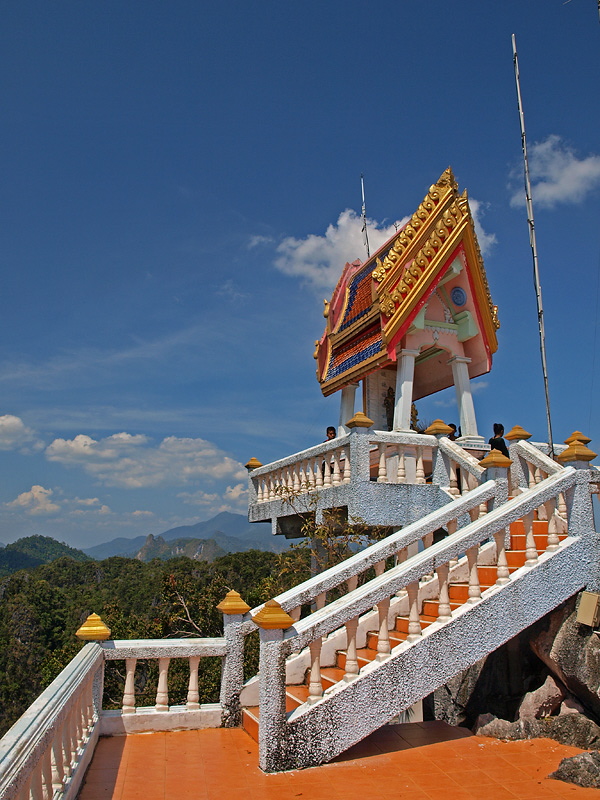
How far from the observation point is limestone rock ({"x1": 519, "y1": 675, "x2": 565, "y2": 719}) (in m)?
7.29

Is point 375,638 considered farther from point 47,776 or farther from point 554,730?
point 47,776

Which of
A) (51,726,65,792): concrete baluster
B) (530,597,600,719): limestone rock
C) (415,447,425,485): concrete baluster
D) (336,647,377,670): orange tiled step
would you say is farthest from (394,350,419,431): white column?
(51,726,65,792): concrete baluster

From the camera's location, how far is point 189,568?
68812 millimetres

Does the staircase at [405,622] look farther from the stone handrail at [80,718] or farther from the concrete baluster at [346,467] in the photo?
the concrete baluster at [346,467]

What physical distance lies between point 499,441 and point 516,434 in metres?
0.28

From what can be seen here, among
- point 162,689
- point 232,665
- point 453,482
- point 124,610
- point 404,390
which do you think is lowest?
point 124,610

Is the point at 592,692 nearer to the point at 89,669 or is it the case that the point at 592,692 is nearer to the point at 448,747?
the point at 448,747

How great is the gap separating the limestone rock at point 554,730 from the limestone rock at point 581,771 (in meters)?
0.95

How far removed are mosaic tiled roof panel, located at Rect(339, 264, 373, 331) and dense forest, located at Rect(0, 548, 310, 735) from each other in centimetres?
483

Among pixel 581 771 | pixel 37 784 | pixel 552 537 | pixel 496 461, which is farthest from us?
pixel 496 461

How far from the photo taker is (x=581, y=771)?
563cm

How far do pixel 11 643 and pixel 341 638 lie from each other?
181ft

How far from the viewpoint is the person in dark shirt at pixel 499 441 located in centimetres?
984

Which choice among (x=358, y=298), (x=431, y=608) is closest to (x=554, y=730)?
(x=431, y=608)
